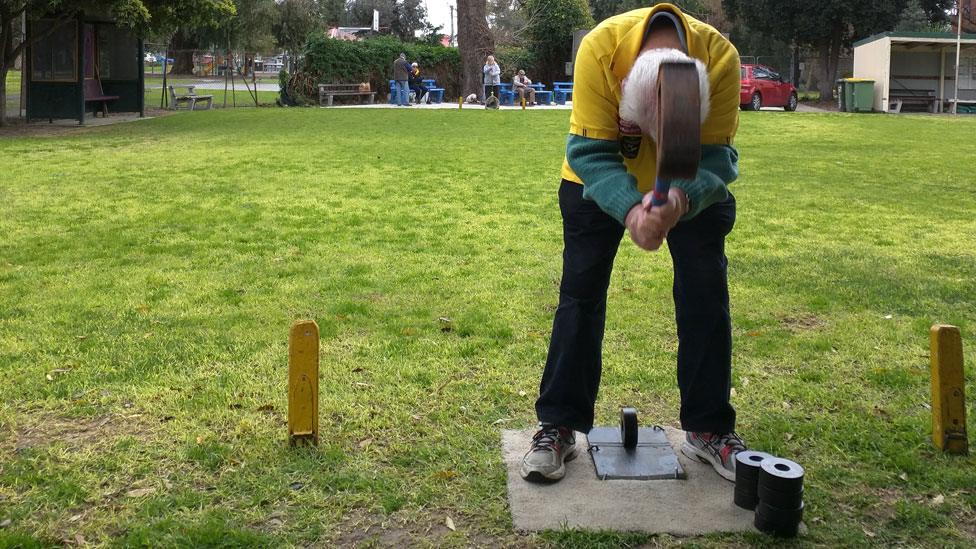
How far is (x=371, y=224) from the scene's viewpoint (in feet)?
31.2

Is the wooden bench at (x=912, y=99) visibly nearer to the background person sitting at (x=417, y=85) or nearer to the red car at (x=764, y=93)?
the red car at (x=764, y=93)

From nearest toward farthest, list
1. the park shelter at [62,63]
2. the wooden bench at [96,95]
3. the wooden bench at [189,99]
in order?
the park shelter at [62,63]
the wooden bench at [96,95]
the wooden bench at [189,99]

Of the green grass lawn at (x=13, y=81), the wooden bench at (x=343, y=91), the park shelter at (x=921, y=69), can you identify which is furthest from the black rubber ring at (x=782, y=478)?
the green grass lawn at (x=13, y=81)

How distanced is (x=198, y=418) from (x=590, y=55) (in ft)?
8.24

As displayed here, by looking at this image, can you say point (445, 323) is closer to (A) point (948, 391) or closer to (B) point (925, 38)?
(A) point (948, 391)

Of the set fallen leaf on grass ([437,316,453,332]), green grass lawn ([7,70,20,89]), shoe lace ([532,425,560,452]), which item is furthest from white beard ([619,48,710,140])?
green grass lawn ([7,70,20,89])

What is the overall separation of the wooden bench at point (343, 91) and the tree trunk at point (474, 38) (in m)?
3.90

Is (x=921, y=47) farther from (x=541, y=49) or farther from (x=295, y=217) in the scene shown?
(x=295, y=217)

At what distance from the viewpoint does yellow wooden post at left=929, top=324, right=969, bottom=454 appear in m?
3.81

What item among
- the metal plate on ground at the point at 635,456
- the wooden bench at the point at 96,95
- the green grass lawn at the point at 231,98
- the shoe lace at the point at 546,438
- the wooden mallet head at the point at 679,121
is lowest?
the metal plate on ground at the point at 635,456

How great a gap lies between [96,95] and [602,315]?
24742 mm

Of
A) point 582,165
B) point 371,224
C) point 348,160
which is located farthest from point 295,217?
point 582,165

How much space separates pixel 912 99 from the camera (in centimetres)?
3275

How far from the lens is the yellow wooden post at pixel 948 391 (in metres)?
3.81
